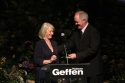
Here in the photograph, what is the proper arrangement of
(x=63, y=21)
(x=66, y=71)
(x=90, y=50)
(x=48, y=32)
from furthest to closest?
(x=63, y=21)
(x=48, y=32)
(x=90, y=50)
(x=66, y=71)

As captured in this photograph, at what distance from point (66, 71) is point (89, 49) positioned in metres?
0.62

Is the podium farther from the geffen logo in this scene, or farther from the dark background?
the dark background

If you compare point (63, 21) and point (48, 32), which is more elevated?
point (63, 21)

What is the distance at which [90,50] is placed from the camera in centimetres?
639

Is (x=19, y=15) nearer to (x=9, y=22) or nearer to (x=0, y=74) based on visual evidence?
(x=9, y=22)

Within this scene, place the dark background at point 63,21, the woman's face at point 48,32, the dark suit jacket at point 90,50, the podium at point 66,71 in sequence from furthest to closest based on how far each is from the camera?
1. the dark background at point 63,21
2. the woman's face at point 48,32
3. the dark suit jacket at point 90,50
4. the podium at point 66,71

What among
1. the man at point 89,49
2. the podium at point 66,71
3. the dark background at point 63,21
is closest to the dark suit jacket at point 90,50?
the man at point 89,49

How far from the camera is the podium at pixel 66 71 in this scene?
234 inches

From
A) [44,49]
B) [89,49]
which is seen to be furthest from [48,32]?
[89,49]

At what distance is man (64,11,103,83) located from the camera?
641 cm

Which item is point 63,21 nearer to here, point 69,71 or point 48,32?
point 48,32

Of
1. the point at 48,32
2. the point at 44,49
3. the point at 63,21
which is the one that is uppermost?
the point at 63,21

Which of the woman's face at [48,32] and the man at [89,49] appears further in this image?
the woman's face at [48,32]

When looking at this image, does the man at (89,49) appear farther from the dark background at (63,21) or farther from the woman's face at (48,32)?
the dark background at (63,21)
